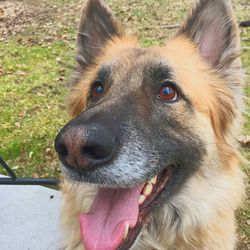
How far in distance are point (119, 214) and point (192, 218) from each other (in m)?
0.63

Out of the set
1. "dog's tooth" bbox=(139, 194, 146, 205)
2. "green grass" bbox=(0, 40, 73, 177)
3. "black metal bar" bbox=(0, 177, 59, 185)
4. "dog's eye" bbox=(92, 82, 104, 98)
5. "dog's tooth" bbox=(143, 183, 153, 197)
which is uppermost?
"dog's eye" bbox=(92, 82, 104, 98)

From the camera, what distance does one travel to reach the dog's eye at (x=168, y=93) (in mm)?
2681

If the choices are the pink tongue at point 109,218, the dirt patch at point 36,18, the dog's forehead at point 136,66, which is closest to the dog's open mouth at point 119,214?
the pink tongue at point 109,218

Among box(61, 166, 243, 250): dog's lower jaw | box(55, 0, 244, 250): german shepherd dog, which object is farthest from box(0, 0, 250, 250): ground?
box(61, 166, 243, 250): dog's lower jaw

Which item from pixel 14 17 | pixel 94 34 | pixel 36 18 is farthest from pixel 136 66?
pixel 14 17

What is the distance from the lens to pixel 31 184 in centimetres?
418

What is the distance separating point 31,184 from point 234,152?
6.86ft

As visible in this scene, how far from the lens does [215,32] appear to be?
309cm

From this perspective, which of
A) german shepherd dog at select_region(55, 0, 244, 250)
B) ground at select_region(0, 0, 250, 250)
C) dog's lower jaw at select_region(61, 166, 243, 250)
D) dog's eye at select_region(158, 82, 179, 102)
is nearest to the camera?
german shepherd dog at select_region(55, 0, 244, 250)

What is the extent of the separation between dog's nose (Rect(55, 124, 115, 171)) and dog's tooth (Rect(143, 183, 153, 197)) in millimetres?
454

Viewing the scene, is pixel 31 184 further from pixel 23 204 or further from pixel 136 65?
pixel 136 65

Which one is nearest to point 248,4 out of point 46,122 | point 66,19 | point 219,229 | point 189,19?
point 66,19

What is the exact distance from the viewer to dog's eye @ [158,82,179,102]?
2.68m

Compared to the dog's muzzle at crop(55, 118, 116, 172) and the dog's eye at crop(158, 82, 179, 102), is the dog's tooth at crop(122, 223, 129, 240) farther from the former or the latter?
the dog's eye at crop(158, 82, 179, 102)
